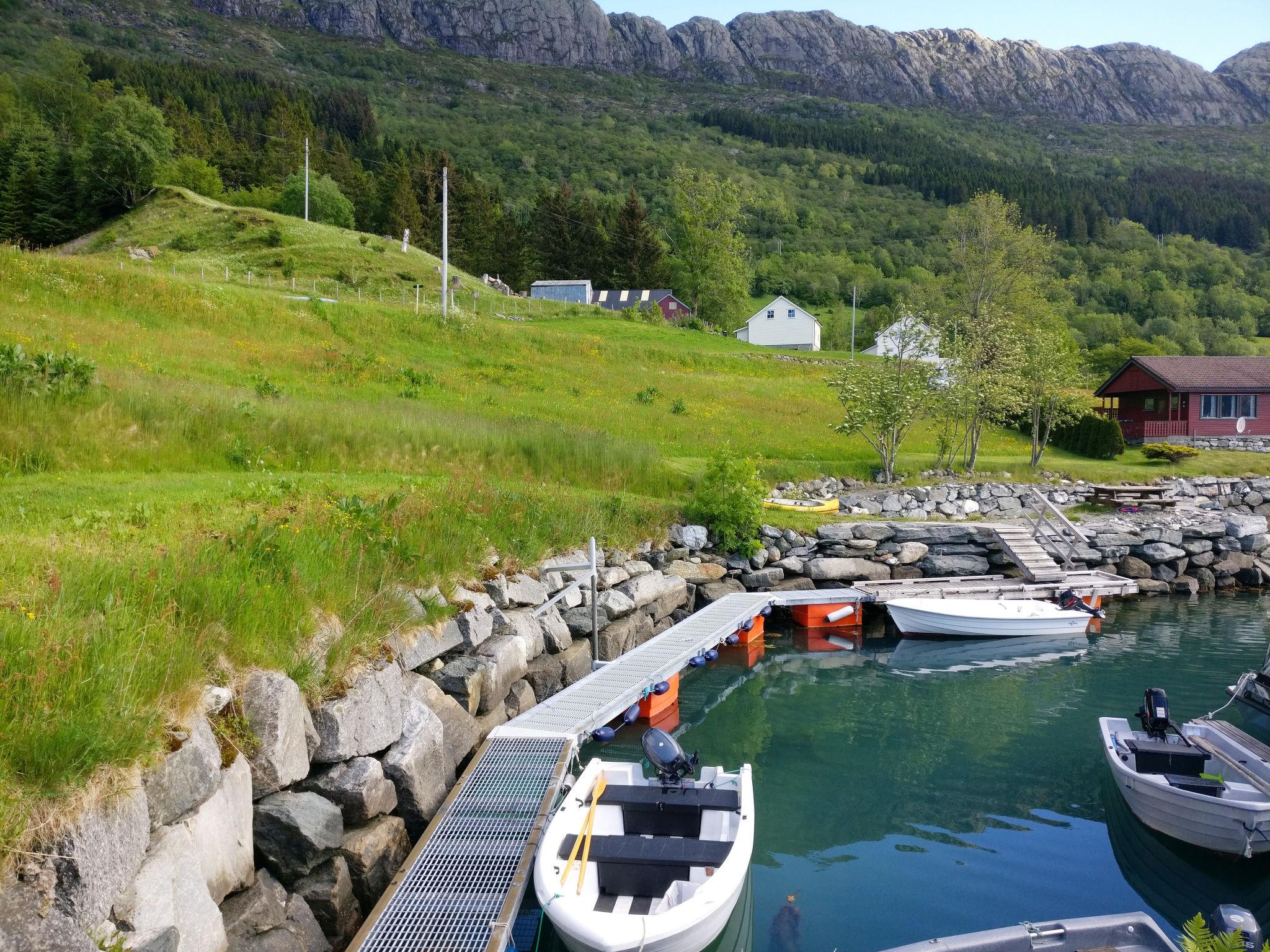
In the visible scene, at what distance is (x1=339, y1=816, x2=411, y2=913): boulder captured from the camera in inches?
310

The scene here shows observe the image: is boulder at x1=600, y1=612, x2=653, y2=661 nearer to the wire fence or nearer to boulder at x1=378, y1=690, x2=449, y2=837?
boulder at x1=378, y1=690, x2=449, y2=837

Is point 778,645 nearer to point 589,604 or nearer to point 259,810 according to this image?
point 589,604

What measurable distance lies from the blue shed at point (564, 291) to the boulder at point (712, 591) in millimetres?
60335

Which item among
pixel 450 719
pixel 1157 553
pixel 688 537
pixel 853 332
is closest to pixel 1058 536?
pixel 1157 553

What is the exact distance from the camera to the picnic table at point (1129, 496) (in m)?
29.8

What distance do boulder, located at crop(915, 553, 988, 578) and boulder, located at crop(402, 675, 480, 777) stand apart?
51.9 ft

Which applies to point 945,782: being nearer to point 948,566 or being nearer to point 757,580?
point 757,580

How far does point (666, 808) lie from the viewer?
9.18m

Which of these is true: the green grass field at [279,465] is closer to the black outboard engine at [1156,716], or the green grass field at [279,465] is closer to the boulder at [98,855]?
the boulder at [98,855]

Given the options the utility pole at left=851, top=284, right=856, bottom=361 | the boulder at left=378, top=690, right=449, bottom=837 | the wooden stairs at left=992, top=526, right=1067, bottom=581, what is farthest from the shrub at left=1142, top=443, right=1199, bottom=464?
the boulder at left=378, top=690, right=449, bottom=837

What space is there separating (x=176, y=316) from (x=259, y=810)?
2894cm

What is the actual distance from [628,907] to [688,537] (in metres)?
13.5

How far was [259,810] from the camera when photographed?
7305 mm

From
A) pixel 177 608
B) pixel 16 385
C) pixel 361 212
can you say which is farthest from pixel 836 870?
pixel 361 212
